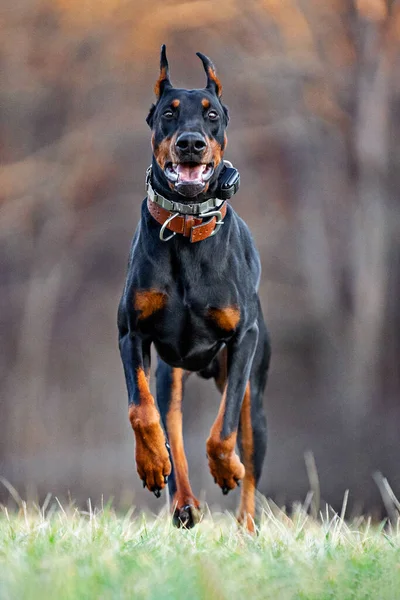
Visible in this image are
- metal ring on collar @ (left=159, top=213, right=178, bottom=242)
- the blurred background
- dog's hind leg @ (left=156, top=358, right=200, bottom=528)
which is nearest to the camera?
metal ring on collar @ (left=159, top=213, right=178, bottom=242)

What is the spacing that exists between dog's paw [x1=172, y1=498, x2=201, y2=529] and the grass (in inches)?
14.2

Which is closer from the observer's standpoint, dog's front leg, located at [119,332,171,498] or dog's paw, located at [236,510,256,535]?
dog's front leg, located at [119,332,171,498]

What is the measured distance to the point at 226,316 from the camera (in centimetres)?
447

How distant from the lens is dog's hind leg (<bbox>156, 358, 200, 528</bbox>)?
4.62m

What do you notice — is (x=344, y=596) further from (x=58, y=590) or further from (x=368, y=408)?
(x=368, y=408)

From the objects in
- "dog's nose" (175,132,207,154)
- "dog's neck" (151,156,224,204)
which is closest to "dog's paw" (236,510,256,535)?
"dog's neck" (151,156,224,204)

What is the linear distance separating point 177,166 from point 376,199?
10349mm

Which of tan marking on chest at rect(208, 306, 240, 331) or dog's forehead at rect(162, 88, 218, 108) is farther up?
dog's forehead at rect(162, 88, 218, 108)


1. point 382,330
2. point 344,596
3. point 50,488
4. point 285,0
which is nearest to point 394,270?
point 382,330

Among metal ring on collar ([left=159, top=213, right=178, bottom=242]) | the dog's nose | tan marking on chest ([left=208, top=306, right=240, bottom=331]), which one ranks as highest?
the dog's nose

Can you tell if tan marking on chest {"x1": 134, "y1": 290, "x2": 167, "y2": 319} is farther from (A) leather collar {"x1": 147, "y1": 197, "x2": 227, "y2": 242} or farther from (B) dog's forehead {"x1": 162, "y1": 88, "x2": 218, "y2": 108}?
(B) dog's forehead {"x1": 162, "y1": 88, "x2": 218, "y2": 108}

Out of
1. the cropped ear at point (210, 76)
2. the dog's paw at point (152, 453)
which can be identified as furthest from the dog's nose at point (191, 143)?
the dog's paw at point (152, 453)

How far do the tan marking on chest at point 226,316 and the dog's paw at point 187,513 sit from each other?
2.63 feet

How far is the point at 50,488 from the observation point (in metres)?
13.3
